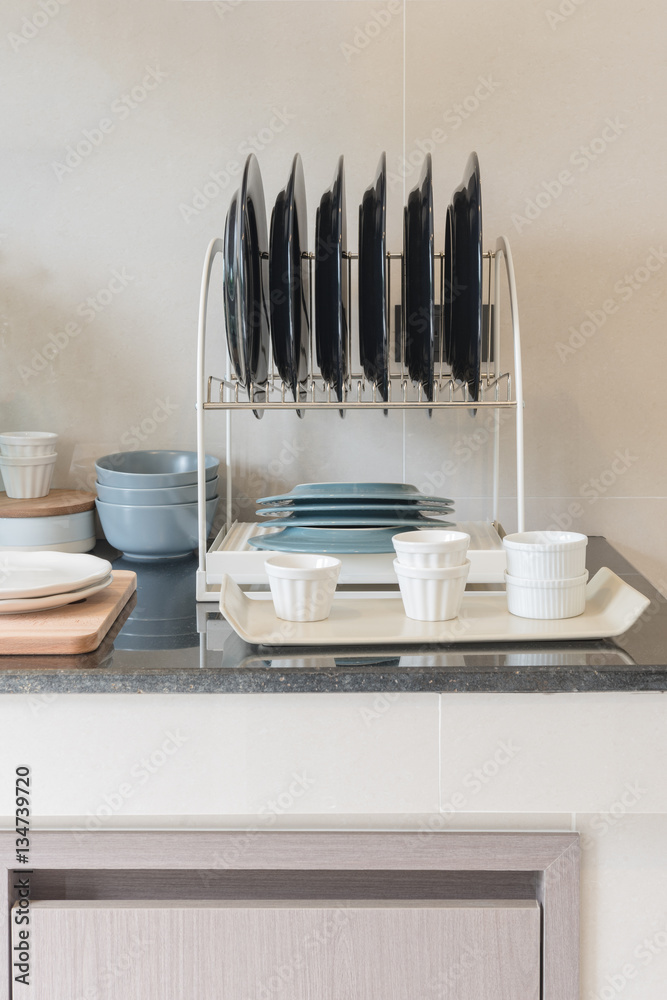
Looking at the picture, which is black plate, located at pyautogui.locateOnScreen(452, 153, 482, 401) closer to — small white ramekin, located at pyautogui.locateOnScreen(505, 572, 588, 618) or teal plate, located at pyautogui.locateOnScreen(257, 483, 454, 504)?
teal plate, located at pyautogui.locateOnScreen(257, 483, 454, 504)

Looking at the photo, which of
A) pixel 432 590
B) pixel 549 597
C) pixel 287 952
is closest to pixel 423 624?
pixel 432 590

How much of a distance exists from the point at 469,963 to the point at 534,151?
1.17m

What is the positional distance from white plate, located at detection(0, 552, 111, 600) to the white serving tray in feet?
0.52

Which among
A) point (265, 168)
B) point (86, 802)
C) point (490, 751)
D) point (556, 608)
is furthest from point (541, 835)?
point (265, 168)

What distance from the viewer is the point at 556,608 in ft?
2.90

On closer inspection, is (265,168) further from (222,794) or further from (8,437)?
(222,794)

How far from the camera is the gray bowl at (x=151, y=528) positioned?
120cm

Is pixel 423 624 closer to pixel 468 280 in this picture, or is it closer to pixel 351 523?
pixel 351 523

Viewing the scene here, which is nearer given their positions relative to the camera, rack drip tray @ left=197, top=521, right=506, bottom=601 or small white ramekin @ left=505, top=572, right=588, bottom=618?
small white ramekin @ left=505, top=572, right=588, bottom=618

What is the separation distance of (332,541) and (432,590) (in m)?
0.18

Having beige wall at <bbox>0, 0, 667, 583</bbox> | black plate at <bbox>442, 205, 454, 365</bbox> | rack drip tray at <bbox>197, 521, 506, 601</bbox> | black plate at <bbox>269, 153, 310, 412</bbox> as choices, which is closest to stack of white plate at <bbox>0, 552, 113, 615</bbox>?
rack drip tray at <bbox>197, 521, 506, 601</bbox>

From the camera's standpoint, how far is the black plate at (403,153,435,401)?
3.22 ft

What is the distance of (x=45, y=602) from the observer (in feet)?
2.80

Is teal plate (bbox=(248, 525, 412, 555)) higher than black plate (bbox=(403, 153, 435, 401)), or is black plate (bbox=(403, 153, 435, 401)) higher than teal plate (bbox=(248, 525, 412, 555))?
black plate (bbox=(403, 153, 435, 401))
